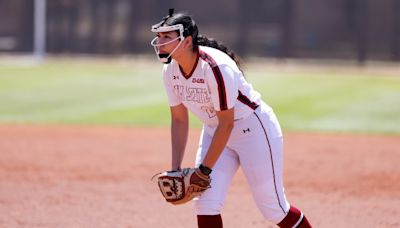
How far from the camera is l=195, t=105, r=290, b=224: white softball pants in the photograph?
207 inches

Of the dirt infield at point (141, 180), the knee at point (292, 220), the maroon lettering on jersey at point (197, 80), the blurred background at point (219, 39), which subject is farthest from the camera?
the blurred background at point (219, 39)

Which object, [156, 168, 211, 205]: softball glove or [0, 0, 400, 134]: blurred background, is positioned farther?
[0, 0, 400, 134]: blurred background

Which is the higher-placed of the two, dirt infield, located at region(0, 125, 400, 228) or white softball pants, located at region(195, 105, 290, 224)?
white softball pants, located at region(195, 105, 290, 224)

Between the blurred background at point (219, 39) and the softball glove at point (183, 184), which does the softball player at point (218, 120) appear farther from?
the blurred background at point (219, 39)

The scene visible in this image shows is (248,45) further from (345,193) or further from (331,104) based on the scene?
(345,193)

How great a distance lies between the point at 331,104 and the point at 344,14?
8.65 metres

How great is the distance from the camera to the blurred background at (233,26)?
80.4 feet

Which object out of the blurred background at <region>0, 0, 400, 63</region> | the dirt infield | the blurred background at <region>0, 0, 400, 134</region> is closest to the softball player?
the dirt infield

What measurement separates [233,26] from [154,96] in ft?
29.1

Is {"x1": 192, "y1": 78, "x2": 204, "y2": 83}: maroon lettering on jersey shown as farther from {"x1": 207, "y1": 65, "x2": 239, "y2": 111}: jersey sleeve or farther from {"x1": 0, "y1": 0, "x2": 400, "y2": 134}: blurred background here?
{"x1": 0, "y1": 0, "x2": 400, "y2": 134}: blurred background

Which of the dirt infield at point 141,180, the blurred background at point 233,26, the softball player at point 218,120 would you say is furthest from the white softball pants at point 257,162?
the blurred background at point 233,26

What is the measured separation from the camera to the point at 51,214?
7387 millimetres

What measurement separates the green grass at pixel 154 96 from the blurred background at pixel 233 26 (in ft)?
4.91

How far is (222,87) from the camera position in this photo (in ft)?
16.3
